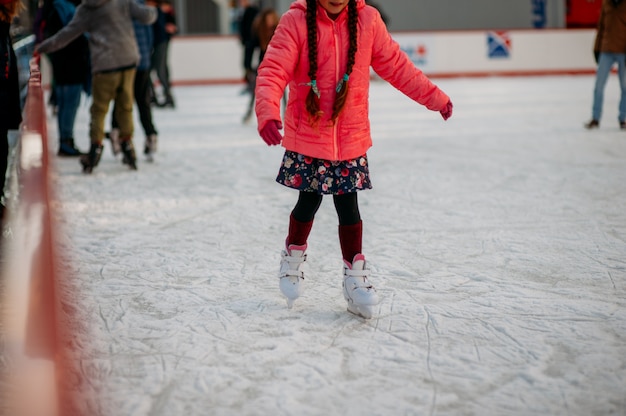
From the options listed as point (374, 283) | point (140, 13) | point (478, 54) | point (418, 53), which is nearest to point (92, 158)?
point (140, 13)

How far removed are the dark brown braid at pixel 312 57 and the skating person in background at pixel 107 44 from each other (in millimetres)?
2838

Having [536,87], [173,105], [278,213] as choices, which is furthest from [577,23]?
[278,213]

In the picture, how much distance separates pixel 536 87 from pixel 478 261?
10377 millimetres

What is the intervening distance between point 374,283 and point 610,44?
5.12 m

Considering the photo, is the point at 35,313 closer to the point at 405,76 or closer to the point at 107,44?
the point at 405,76

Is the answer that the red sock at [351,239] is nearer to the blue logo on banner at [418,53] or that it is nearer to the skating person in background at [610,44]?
the skating person in background at [610,44]

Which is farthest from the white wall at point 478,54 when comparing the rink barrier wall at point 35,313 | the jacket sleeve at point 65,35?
the rink barrier wall at point 35,313

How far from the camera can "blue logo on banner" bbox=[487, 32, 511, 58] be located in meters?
15.9

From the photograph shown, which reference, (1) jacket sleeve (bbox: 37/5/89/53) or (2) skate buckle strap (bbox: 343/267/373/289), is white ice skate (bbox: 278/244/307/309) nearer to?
(2) skate buckle strap (bbox: 343/267/373/289)

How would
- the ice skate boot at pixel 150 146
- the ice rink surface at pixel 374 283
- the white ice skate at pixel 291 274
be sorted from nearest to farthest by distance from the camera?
the ice rink surface at pixel 374 283, the white ice skate at pixel 291 274, the ice skate boot at pixel 150 146

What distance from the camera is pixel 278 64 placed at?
7.86ft

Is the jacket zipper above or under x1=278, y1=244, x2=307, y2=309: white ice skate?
above

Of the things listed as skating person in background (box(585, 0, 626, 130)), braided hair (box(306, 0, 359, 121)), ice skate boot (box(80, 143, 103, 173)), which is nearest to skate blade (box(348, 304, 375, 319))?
braided hair (box(306, 0, 359, 121))

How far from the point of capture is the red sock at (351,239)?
2566 millimetres
